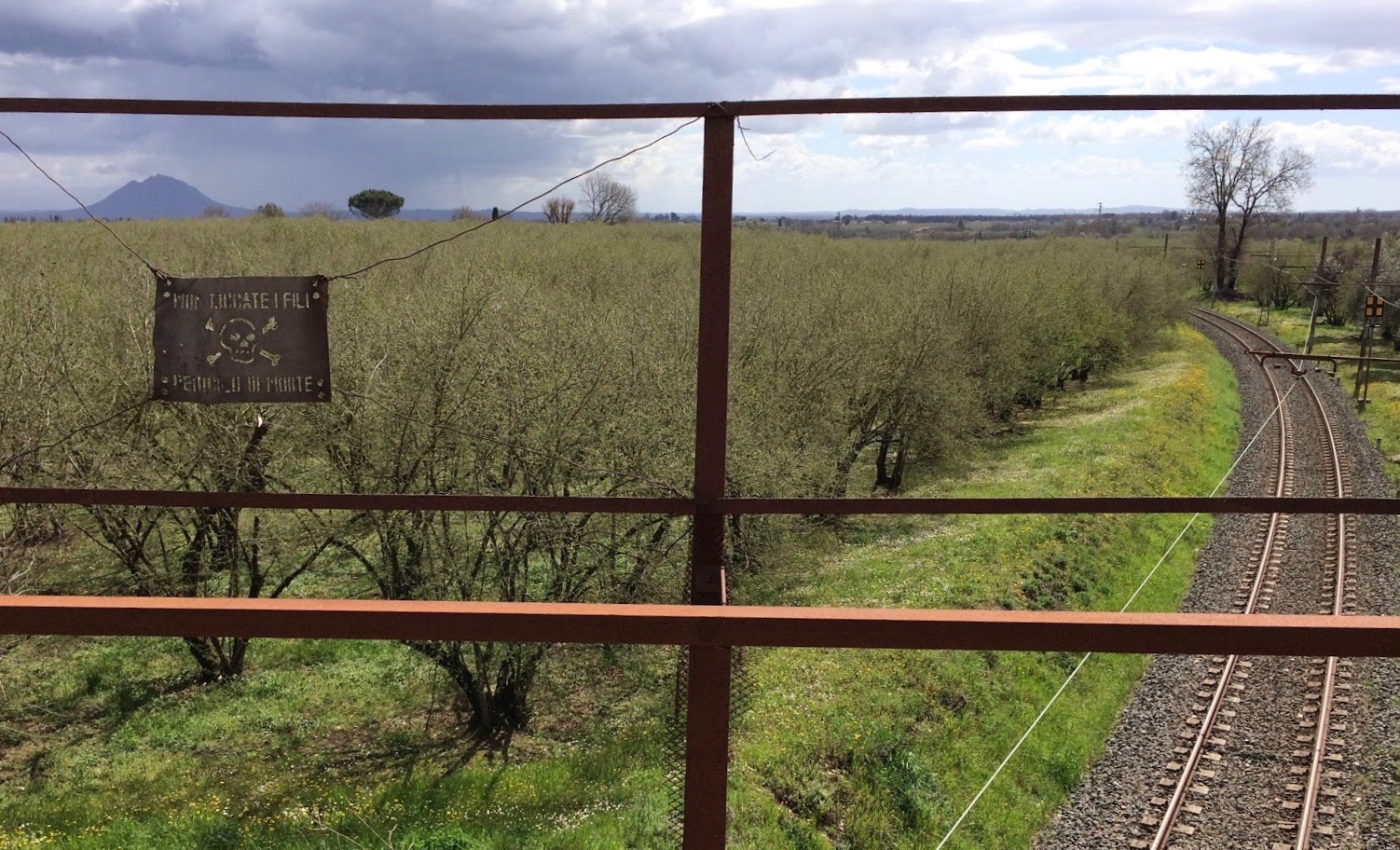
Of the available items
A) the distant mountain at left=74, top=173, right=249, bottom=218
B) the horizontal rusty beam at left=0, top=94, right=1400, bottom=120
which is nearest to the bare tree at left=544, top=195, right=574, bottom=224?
the distant mountain at left=74, top=173, right=249, bottom=218

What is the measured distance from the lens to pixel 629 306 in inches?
696

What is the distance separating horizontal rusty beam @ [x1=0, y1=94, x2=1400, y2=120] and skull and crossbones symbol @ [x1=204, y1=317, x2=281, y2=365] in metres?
0.75

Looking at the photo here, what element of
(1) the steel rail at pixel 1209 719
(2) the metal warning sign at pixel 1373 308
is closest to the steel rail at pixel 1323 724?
(1) the steel rail at pixel 1209 719

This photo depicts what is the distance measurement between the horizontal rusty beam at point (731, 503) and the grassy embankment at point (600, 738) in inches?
209

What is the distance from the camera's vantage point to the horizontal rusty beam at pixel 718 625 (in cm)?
186

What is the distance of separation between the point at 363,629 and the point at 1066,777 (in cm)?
1131

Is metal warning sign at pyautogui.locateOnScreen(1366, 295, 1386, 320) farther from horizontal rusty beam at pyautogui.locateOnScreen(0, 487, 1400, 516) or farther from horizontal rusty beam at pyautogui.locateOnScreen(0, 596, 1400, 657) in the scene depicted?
horizontal rusty beam at pyautogui.locateOnScreen(0, 596, 1400, 657)

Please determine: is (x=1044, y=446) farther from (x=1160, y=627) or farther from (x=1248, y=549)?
(x=1160, y=627)

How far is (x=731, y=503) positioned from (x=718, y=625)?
1.27 m

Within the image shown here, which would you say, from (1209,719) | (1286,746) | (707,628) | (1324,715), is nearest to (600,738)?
(1209,719)

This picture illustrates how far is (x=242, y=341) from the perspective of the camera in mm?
3463

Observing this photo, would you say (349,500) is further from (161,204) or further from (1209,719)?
A: (1209,719)

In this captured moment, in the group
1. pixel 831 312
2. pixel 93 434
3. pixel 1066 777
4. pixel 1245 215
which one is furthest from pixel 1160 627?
pixel 1245 215

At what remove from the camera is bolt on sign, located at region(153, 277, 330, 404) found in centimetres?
342
